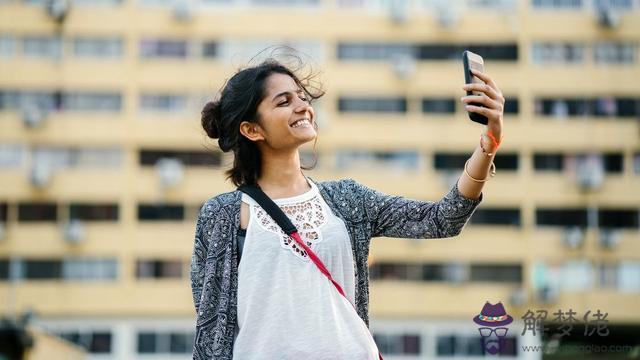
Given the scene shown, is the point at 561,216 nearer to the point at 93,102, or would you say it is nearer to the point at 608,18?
the point at 608,18

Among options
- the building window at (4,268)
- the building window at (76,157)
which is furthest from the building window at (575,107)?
the building window at (4,268)

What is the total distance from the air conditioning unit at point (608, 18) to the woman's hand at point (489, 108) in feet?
127

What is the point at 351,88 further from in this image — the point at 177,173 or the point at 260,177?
the point at 260,177

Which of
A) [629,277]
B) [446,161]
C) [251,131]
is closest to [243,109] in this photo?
[251,131]

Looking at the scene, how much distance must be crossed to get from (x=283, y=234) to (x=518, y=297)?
124 feet

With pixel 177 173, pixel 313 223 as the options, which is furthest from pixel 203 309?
pixel 177 173

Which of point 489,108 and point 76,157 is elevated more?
point 76,157

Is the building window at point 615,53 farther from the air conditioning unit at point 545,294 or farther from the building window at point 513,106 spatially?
the air conditioning unit at point 545,294

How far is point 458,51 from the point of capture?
41625 millimetres

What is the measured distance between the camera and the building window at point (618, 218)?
4178 cm

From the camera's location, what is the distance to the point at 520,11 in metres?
41.8

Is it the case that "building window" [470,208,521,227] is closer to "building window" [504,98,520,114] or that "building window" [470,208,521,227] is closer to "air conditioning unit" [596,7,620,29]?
"building window" [504,98,520,114]

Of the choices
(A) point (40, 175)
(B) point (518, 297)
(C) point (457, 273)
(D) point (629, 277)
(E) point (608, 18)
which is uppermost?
(E) point (608, 18)

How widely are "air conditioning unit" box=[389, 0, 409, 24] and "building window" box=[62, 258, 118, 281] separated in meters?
12.1
